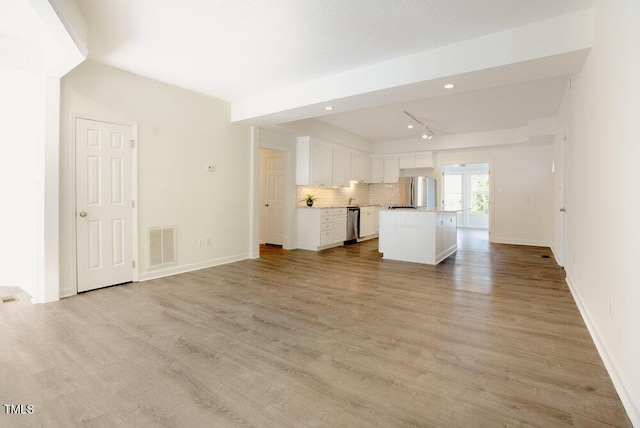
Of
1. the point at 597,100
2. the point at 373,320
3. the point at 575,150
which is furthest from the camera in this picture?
the point at 575,150

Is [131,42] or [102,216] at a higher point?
[131,42]

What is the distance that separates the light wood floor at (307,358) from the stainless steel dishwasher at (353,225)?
378cm

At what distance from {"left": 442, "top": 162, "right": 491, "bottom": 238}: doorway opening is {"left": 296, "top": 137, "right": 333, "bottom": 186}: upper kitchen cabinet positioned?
6.76 meters

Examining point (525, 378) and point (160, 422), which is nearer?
point (160, 422)

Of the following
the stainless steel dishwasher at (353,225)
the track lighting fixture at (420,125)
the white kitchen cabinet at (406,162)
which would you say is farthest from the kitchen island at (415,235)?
the white kitchen cabinet at (406,162)

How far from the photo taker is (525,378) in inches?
78.2

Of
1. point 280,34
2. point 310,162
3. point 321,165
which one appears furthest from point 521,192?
point 280,34

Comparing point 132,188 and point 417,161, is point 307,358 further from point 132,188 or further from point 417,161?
point 417,161

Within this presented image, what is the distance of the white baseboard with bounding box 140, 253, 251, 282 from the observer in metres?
4.48

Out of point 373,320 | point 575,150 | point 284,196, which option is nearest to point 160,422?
point 373,320

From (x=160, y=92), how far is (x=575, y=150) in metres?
5.47

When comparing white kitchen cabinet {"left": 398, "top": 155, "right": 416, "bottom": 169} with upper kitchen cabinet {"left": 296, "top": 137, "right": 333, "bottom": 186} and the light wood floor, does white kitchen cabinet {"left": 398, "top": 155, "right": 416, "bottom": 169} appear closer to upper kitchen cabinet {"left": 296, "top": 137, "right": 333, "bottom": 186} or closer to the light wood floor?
upper kitchen cabinet {"left": 296, "top": 137, "right": 333, "bottom": 186}

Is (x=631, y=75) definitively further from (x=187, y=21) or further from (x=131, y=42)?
(x=131, y=42)

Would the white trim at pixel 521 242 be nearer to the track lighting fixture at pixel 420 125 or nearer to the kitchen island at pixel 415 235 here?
the kitchen island at pixel 415 235
